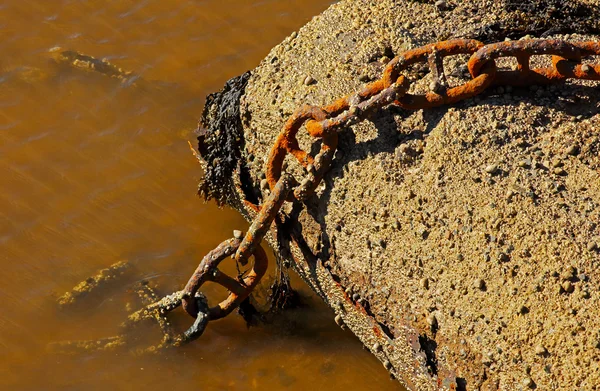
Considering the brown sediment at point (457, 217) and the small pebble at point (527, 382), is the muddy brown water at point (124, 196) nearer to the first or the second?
the brown sediment at point (457, 217)

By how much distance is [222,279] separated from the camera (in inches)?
123

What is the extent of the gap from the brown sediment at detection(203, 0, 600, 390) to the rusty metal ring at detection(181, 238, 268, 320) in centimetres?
19

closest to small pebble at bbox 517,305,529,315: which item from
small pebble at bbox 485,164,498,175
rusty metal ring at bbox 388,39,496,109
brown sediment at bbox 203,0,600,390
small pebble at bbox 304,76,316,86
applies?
brown sediment at bbox 203,0,600,390

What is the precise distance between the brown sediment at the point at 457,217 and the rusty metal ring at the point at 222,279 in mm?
191

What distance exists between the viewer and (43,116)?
4715mm

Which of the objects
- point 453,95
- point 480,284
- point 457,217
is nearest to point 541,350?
point 480,284

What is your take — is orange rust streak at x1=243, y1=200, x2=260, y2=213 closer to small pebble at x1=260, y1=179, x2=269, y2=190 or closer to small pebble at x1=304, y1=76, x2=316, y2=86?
small pebble at x1=260, y1=179, x2=269, y2=190

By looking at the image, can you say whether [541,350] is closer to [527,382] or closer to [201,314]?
[527,382]

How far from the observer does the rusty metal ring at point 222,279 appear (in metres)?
3.06

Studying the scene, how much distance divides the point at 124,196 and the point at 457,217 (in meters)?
2.42

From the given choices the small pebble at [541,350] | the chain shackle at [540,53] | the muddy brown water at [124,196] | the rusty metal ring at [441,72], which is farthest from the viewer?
the muddy brown water at [124,196]

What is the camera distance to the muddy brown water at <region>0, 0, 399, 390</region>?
3.44 m

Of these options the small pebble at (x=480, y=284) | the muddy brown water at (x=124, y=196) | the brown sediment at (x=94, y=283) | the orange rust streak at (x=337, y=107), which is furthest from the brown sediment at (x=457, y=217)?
the brown sediment at (x=94, y=283)

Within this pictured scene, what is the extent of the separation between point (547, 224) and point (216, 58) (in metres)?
3.47
